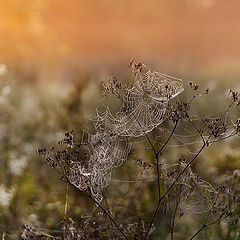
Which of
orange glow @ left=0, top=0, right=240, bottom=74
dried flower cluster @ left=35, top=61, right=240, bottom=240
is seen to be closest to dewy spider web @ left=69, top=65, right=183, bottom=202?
dried flower cluster @ left=35, top=61, right=240, bottom=240

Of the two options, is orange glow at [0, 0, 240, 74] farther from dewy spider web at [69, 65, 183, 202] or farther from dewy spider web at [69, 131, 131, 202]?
dewy spider web at [69, 131, 131, 202]

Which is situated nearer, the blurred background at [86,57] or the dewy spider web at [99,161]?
the dewy spider web at [99,161]

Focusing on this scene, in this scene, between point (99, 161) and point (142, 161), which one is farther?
point (142, 161)

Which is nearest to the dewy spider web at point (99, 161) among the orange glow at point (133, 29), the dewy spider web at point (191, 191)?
the dewy spider web at point (191, 191)

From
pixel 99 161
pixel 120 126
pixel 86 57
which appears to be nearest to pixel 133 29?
pixel 86 57

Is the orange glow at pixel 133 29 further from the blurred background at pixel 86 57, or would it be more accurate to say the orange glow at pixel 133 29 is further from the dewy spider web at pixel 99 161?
the dewy spider web at pixel 99 161

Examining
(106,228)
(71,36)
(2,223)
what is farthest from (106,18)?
(2,223)

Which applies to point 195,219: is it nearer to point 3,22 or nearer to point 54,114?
point 54,114

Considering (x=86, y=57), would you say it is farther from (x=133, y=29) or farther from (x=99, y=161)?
(x=99, y=161)
